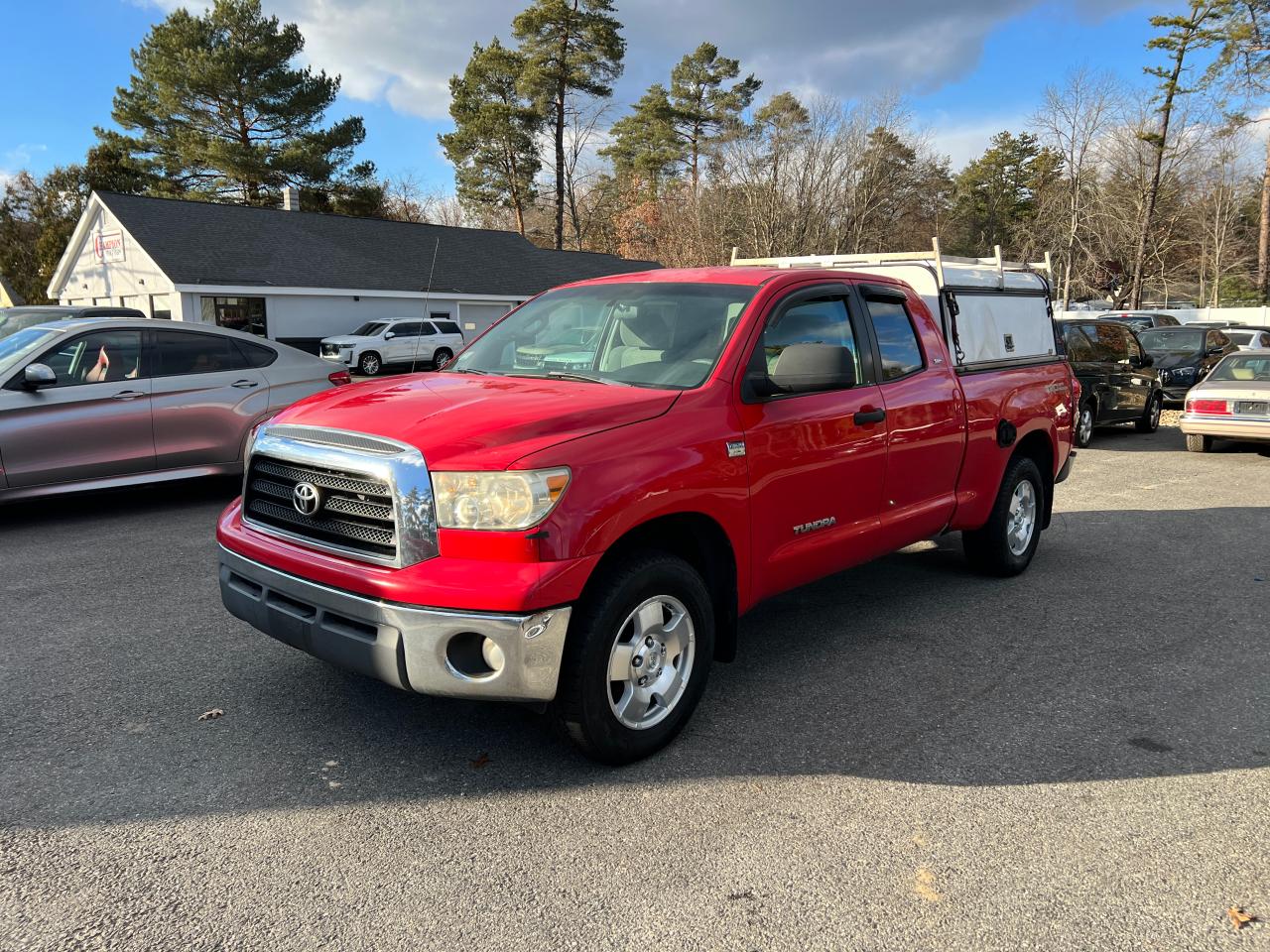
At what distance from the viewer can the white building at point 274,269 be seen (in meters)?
29.5

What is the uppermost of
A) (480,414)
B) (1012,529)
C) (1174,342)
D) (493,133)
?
(493,133)

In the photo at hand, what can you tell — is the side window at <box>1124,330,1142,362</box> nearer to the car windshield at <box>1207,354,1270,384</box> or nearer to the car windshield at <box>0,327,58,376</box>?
the car windshield at <box>1207,354,1270,384</box>

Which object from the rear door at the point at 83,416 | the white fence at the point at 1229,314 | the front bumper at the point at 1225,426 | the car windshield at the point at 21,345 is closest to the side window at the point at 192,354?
the rear door at the point at 83,416

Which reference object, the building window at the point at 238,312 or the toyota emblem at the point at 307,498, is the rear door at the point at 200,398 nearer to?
the toyota emblem at the point at 307,498

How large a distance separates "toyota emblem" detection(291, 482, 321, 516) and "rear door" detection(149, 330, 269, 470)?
5163 mm

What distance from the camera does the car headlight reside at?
310cm

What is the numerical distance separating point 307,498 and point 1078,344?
1361cm

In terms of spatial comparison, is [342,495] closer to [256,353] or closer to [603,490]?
[603,490]

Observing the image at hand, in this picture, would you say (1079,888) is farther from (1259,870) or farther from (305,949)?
(305,949)

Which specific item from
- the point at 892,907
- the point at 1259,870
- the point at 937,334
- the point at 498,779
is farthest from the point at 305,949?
the point at 937,334

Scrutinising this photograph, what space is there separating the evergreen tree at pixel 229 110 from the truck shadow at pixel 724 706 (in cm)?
4186

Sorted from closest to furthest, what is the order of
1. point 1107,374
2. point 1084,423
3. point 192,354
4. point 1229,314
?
point 192,354, point 1084,423, point 1107,374, point 1229,314

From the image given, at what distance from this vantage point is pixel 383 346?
2911 centimetres

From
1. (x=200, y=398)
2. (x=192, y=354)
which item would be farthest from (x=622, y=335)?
(x=192, y=354)
